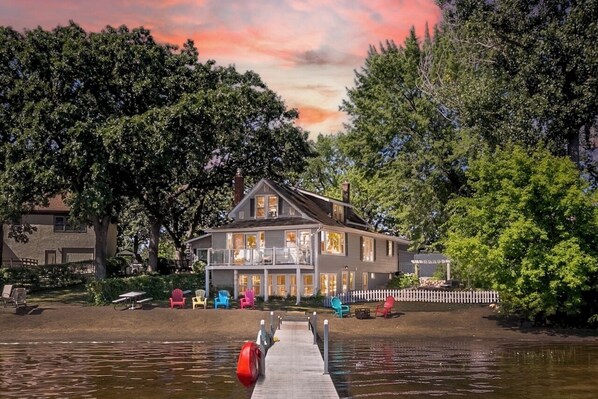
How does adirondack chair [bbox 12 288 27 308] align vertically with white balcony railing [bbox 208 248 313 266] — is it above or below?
below

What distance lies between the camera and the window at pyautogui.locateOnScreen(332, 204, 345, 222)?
6183 centimetres

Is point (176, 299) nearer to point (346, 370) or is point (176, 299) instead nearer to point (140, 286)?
point (140, 286)

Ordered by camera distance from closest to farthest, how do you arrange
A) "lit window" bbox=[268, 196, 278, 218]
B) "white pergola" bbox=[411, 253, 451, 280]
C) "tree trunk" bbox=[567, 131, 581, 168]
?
"tree trunk" bbox=[567, 131, 581, 168] → "lit window" bbox=[268, 196, 278, 218] → "white pergola" bbox=[411, 253, 451, 280]

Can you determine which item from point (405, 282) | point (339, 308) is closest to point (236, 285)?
point (339, 308)

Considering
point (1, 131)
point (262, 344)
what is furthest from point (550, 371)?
point (1, 131)

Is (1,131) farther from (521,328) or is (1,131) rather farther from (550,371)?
(550,371)

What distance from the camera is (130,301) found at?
48.9 metres

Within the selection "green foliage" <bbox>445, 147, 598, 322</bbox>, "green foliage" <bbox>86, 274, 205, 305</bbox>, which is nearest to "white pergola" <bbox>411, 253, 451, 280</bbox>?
"green foliage" <bbox>445, 147, 598, 322</bbox>

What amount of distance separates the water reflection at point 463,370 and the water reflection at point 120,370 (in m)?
4.33

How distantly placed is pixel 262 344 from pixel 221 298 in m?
25.2

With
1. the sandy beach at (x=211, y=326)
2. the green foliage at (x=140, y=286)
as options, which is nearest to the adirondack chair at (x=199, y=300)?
the sandy beach at (x=211, y=326)

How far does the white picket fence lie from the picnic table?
12872 millimetres

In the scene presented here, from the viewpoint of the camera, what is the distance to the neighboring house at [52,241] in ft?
248

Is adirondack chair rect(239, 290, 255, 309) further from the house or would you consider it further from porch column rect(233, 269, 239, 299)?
porch column rect(233, 269, 239, 299)
